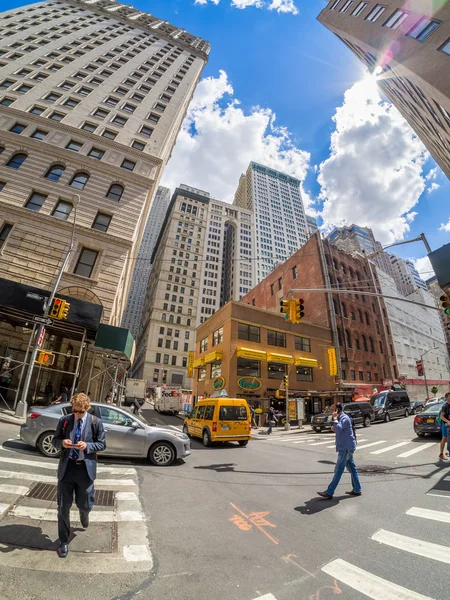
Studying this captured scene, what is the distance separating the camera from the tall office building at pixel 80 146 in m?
18.7

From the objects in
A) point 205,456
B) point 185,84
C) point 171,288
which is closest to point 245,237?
point 171,288

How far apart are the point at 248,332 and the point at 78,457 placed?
24654 millimetres

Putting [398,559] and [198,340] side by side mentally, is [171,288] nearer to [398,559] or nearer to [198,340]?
[198,340]

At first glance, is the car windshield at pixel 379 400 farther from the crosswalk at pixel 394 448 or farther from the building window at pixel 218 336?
the building window at pixel 218 336

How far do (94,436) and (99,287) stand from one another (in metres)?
16.3

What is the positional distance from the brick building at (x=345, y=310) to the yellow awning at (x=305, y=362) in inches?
181

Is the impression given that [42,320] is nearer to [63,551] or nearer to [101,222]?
[101,222]

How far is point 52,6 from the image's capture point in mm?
47281

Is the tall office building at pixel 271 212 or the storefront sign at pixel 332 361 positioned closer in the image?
the storefront sign at pixel 332 361

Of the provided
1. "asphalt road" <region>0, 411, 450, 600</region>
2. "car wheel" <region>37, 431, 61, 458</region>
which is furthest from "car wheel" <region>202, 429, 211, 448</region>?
"car wheel" <region>37, 431, 61, 458</region>

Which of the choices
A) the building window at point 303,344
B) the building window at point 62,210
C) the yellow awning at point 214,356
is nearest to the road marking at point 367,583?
the building window at point 62,210

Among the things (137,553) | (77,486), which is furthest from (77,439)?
(137,553)

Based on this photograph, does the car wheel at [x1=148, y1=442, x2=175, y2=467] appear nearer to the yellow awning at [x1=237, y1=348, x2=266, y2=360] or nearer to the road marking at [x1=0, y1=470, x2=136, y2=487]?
the road marking at [x1=0, y1=470, x2=136, y2=487]

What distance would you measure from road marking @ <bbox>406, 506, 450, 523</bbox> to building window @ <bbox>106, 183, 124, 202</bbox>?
81.4 feet
